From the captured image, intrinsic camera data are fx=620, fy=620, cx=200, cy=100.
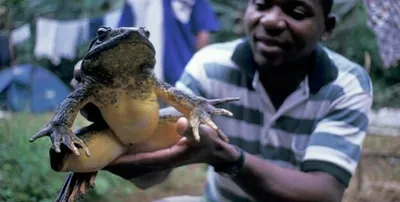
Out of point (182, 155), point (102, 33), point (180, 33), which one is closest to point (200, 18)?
point (180, 33)

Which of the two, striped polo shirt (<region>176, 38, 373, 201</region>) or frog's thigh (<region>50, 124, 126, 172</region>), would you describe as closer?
frog's thigh (<region>50, 124, 126, 172</region>)

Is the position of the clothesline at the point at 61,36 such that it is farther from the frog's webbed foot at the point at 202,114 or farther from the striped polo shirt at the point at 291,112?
the frog's webbed foot at the point at 202,114

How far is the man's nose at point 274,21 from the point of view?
5.81 ft

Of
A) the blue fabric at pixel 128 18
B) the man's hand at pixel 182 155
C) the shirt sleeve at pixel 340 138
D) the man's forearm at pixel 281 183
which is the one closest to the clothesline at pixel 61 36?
the blue fabric at pixel 128 18

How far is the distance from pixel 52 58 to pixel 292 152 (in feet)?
9.99

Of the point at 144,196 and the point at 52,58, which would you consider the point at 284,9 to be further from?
the point at 52,58

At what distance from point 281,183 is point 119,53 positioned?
71cm

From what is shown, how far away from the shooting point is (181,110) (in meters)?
1.42

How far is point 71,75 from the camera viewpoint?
3.96 metres

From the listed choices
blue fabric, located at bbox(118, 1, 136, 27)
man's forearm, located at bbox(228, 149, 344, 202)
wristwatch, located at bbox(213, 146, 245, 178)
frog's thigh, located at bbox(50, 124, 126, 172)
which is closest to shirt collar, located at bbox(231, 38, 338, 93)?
man's forearm, located at bbox(228, 149, 344, 202)

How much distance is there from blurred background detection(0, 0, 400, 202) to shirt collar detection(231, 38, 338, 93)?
530 mm

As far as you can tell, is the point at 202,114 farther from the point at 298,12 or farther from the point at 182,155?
the point at 298,12

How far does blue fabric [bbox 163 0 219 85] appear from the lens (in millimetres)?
2877

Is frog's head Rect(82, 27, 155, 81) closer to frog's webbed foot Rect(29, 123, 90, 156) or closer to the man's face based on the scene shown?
frog's webbed foot Rect(29, 123, 90, 156)
